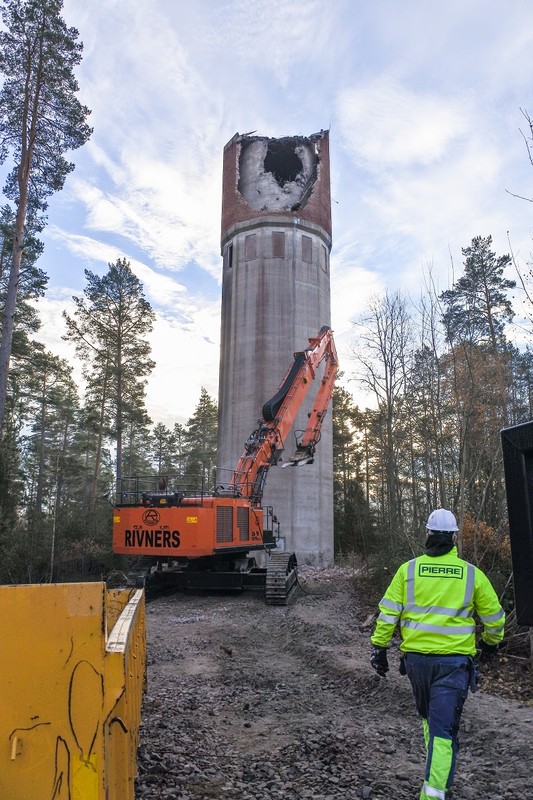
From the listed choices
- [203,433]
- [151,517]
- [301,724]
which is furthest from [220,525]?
[203,433]

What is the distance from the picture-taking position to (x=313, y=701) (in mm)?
6719

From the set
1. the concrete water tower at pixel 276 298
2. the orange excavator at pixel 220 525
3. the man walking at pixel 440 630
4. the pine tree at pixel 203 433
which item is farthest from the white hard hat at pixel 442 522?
the pine tree at pixel 203 433

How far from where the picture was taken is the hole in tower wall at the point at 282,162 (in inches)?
1127

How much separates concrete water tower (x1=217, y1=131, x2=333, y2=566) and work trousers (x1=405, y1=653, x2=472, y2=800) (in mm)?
20464

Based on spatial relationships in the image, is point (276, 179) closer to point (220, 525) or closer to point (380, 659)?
point (220, 525)

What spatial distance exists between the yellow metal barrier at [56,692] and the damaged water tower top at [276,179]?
83.7 ft

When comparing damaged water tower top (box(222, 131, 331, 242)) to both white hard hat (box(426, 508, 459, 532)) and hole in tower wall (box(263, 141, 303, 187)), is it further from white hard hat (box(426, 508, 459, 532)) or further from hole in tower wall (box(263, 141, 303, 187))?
white hard hat (box(426, 508, 459, 532))

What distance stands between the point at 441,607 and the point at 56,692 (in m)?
2.45

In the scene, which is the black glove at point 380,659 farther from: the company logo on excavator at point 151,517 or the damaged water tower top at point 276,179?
the damaged water tower top at point 276,179

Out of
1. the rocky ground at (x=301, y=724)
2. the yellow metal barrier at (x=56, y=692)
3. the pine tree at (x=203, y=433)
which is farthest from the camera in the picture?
the pine tree at (x=203, y=433)

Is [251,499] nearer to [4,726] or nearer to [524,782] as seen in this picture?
[524,782]

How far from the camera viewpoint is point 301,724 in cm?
592

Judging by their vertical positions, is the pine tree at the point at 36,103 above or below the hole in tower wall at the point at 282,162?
below

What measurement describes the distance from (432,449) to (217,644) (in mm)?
7155
